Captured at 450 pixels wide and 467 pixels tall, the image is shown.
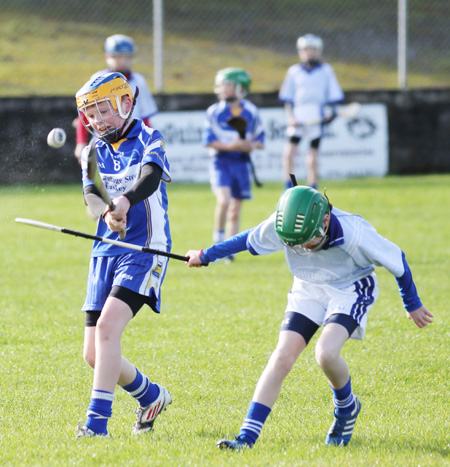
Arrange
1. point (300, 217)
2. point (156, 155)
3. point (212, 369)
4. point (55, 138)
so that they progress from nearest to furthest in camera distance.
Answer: point (300, 217), point (156, 155), point (55, 138), point (212, 369)

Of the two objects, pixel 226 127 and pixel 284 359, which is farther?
pixel 226 127

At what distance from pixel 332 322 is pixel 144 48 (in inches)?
535

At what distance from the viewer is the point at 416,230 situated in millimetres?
Result: 11039

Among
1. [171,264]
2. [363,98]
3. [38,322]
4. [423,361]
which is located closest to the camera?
[423,361]

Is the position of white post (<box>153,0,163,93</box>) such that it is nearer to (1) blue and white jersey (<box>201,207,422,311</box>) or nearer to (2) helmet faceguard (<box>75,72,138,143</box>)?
(2) helmet faceguard (<box>75,72,138,143</box>)

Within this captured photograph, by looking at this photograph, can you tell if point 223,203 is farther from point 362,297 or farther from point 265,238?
point 362,297

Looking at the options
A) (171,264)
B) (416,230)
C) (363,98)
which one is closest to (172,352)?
(171,264)

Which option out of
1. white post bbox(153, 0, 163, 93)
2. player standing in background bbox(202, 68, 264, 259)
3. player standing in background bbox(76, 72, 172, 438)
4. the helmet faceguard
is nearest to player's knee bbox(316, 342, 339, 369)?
player standing in background bbox(76, 72, 172, 438)

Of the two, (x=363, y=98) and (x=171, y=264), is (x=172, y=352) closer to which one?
(x=171, y=264)

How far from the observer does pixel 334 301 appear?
4.02 metres

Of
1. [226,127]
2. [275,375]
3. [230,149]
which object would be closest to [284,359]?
[275,375]

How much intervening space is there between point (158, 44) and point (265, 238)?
11.8 m

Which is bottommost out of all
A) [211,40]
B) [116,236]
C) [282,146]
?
[116,236]

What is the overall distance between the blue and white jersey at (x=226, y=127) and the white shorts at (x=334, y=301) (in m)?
5.62
